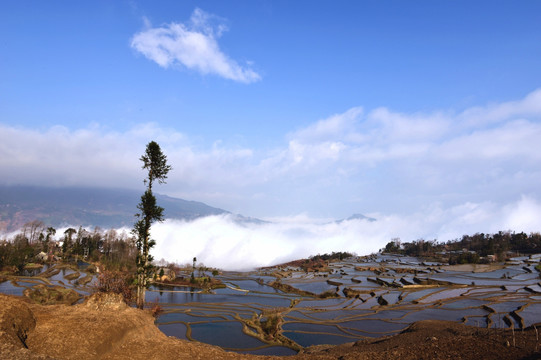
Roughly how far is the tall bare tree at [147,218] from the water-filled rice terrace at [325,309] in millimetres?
8330

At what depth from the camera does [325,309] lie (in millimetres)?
60281

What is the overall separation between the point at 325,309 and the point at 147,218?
131 ft

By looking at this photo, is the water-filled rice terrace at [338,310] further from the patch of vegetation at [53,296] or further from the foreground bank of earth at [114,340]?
the patch of vegetation at [53,296]

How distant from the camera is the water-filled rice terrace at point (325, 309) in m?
41.5

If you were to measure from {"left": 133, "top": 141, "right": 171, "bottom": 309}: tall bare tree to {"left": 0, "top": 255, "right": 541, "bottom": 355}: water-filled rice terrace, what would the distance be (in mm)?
8330

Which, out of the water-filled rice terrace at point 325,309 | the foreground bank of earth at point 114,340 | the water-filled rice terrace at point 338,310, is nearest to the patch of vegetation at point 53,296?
the water-filled rice terrace at point 325,309

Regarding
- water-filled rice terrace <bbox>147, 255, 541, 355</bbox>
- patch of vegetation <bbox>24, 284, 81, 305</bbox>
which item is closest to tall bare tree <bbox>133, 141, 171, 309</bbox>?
water-filled rice terrace <bbox>147, 255, 541, 355</bbox>

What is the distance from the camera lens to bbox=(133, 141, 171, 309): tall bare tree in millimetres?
40594

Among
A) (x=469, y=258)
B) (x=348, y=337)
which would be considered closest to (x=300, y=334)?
(x=348, y=337)

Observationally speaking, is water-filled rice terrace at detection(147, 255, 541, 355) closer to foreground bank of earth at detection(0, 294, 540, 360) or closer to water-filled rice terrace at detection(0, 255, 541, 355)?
water-filled rice terrace at detection(0, 255, 541, 355)

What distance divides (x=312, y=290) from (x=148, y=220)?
60.4 m

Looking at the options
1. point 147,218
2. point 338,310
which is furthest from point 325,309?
point 147,218

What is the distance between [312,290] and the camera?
87.4 metres

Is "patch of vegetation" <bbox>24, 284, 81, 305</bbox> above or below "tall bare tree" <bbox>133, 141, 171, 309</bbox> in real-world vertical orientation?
below
